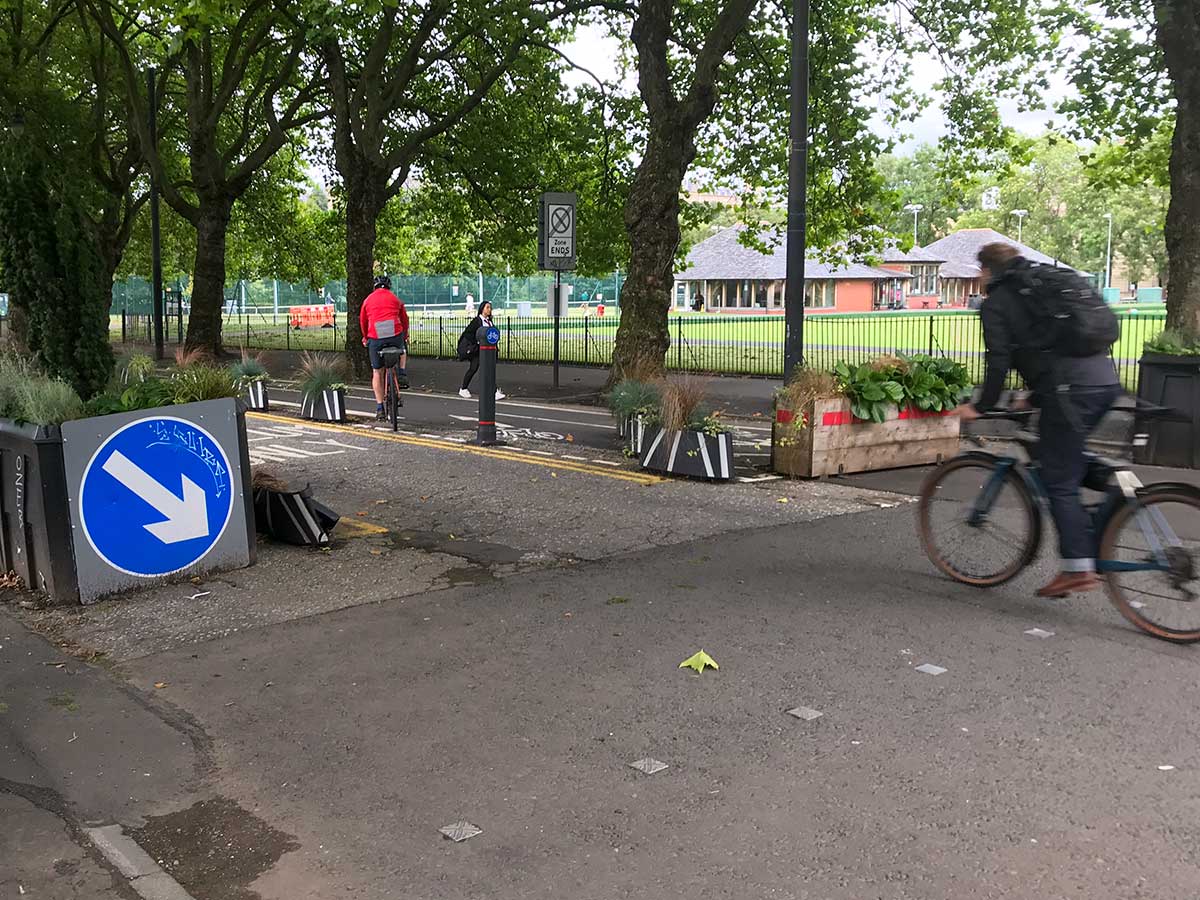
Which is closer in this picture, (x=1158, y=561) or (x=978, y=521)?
(x=1158, y=561)

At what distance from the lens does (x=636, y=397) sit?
11.8m

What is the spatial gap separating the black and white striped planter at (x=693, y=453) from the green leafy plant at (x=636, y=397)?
61 cm

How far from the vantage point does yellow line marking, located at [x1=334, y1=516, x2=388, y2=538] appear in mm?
8414

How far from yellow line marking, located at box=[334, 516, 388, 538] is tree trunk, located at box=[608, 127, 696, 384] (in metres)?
7.58

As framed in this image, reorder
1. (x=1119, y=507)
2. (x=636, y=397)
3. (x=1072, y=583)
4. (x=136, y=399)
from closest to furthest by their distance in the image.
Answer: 1. (x=1119, y=507)
2. (x=1072, y=583)
3. (x=136, y=399)
4. (x=636, y=397)

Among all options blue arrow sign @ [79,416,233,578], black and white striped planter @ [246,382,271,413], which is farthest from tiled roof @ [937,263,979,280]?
blue arrow sign @ [79,416,233,578]

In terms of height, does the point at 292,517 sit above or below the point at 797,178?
below

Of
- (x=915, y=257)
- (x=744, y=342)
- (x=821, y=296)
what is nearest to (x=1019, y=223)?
(x=915, y=257)

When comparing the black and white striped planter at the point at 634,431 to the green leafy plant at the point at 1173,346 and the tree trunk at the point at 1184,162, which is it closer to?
the green leafy plant at the point at 1173,346

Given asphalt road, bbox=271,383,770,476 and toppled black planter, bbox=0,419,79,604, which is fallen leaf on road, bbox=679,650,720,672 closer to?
toppled black planter, bbox=0,419,79,604

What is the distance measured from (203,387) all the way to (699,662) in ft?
13.1

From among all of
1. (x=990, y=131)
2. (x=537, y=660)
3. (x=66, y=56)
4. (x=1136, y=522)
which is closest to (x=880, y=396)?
(x=1136, y=522)

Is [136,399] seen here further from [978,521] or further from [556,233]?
[556,233]

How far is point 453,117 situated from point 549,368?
6071 mm
